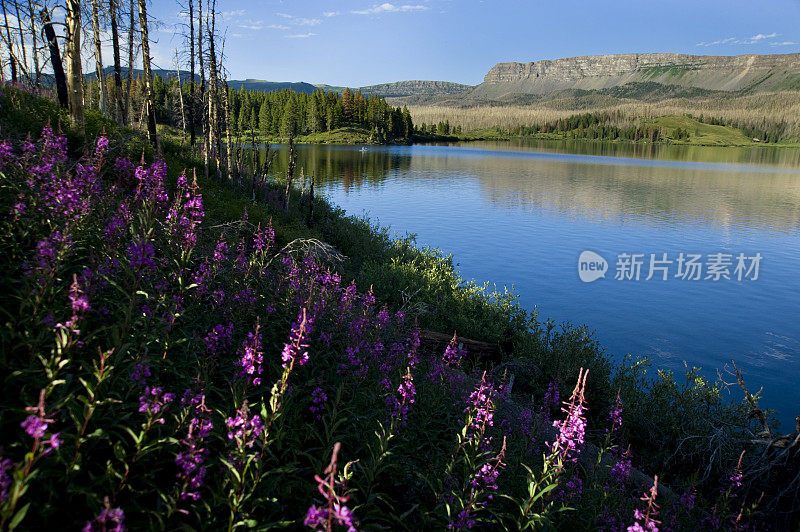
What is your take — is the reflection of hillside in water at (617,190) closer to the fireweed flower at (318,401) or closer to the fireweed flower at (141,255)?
the fireweed flower at (318,401)

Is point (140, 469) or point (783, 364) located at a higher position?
point (140, 469)

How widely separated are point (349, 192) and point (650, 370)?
3614cm

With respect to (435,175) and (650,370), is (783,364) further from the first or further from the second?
(435,175)

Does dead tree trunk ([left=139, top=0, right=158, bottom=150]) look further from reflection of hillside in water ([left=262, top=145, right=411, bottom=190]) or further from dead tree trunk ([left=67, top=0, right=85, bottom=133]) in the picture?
reflection of hillside in water ([left=262, top=145, right=411, bottom=190])

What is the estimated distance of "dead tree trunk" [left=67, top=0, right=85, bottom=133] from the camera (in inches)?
572

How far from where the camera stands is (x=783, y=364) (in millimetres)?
14898

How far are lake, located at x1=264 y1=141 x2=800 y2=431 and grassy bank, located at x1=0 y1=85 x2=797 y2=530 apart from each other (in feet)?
24.7

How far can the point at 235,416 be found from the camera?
3736 millimetres

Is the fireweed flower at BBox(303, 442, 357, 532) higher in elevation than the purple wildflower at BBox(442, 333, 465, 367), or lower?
higher

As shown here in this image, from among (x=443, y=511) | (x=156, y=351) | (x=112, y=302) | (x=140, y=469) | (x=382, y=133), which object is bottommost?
(x=443, y=511)

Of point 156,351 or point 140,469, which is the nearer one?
point 140,469

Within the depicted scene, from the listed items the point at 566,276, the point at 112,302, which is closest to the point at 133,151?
the point at 112,302
